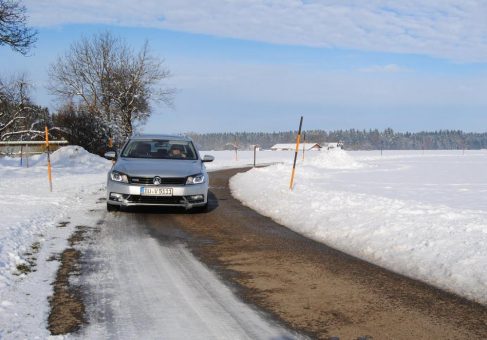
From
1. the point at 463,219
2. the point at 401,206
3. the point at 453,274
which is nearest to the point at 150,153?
the point at 401,206

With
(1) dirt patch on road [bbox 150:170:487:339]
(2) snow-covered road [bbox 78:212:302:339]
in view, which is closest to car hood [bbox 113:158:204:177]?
(1) dirt patch on road [bbox 150:170:487:339]

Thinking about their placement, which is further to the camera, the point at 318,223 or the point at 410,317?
the point at 318,223

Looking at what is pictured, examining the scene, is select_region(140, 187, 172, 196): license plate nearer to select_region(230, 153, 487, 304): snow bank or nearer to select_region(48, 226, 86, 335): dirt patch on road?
select_region(230, 153, 487, 304): snow bank

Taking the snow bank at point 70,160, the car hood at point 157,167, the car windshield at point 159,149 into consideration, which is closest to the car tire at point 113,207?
the car hood at point 157,167

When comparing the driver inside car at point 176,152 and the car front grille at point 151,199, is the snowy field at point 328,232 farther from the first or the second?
the driver inside car at point 176,152

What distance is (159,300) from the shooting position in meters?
4.08

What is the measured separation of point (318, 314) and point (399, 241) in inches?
119

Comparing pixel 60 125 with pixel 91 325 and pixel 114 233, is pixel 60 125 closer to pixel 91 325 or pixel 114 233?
Result: pixel 114 233

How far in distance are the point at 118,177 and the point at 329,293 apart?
5.48 m

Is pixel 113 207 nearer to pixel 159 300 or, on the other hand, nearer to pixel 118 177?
pixel 118 177

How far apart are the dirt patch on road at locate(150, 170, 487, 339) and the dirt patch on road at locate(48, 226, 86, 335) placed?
144cm

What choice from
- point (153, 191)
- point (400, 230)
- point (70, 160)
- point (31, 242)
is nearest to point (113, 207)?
point (153, 191)

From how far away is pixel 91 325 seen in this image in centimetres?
346

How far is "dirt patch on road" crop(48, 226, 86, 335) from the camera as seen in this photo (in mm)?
3430
